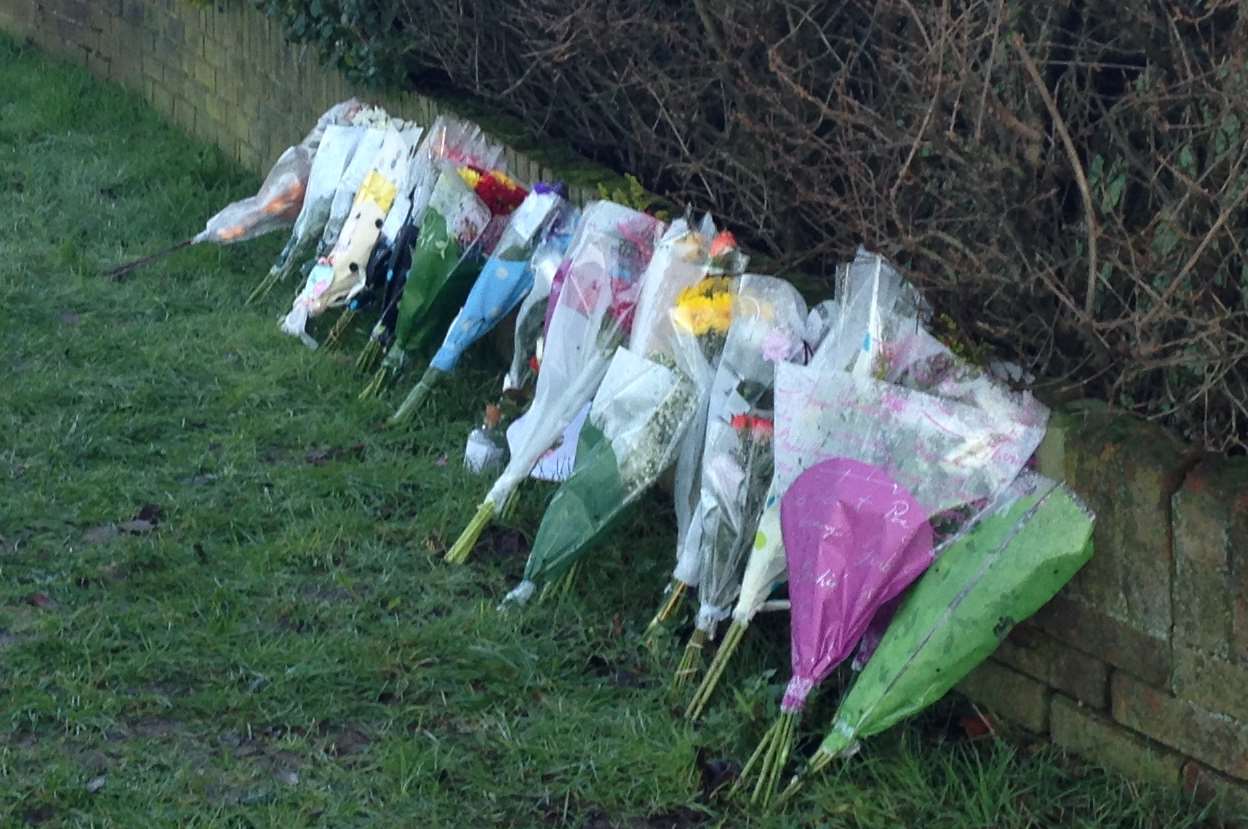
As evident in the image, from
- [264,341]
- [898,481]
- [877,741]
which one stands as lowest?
[264,341]

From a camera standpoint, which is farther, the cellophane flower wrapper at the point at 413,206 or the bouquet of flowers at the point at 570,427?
the cellophane flower wrapper at the point at 413,206

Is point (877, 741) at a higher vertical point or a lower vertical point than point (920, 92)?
lower

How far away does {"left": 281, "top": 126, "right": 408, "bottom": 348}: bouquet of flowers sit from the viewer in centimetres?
548

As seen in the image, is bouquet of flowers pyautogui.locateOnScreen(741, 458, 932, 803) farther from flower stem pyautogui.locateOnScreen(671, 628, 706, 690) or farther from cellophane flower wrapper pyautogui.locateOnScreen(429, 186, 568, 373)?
cellophane flower wrapper pyautogui.locateOnScreen(429, 186, 568, 373)

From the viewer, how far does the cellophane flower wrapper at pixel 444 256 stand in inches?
197

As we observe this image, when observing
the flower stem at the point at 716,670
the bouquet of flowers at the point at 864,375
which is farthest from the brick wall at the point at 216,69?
the flower stem at the point at 716,670

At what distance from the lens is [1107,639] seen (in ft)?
10.1

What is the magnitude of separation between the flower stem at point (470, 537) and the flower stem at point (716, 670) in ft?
3.00

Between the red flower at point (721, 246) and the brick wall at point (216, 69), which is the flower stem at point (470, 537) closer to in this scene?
the red flower at point (721, 246)

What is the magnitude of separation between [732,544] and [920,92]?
1022 mm

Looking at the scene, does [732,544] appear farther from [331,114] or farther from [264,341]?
[331,114]

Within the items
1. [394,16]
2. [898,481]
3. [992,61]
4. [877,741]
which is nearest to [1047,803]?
[877,741]

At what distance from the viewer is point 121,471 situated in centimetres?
462

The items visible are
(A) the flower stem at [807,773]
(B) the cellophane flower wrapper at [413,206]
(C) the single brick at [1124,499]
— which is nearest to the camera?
(C) the single brick at [1124,499]
